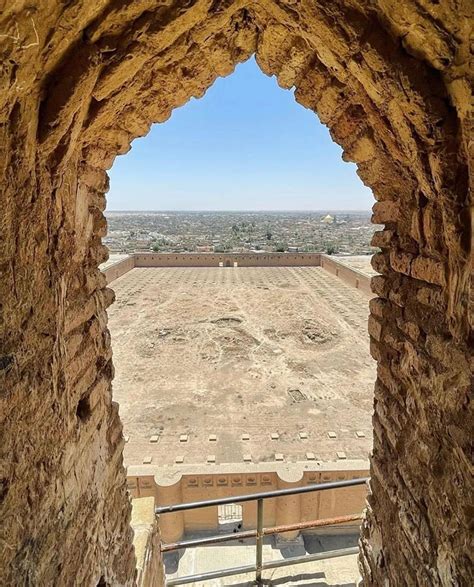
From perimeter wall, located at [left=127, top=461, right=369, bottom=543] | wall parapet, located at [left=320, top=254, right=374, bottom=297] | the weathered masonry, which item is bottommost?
perimeter wall, located at [left=127, top=461, right=369, bottom=543]

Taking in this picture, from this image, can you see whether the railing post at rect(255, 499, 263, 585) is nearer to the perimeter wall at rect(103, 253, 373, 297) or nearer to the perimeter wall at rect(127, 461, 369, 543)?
the perimeter wall at rect(127, 461, 369, 543)

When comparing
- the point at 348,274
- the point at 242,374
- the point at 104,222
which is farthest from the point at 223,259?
the point at 104,222

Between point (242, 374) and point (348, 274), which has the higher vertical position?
point (348, 274)

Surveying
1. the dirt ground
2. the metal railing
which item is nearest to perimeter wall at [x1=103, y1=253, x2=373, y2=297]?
the dirt ground

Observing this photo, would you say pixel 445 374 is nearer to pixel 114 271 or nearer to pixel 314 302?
pixel 314 302

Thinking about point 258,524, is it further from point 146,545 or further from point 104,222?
point 104,222

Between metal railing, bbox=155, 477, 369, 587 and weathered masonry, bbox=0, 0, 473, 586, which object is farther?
metal railing, bbox=155, 477, 369, 587
